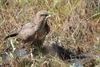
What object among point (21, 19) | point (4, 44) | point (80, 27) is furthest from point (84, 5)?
point (4, 44)

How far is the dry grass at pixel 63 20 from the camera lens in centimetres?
834

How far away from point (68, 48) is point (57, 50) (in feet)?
0.91

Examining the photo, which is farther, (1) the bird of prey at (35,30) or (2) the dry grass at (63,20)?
(2) the dry grass at (63,20)

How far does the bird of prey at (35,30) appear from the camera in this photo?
7750 mm

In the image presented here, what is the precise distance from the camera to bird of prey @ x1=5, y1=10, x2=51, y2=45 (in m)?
7.75

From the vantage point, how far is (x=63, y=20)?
8.94 meters

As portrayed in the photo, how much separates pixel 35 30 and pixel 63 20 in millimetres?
1276

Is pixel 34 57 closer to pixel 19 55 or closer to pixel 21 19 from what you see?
pixel 19 55

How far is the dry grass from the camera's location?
834 cm

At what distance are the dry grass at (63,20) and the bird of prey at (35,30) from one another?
299 mm

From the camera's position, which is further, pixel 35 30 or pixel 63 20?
pixel 63 20

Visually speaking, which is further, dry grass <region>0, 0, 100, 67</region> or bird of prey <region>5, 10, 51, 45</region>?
dry grass <region>0, 0, 100, 67</region>

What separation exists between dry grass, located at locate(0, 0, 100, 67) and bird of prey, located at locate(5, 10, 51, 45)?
0.30 meters

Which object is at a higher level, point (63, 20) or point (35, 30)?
point (35, 30)
